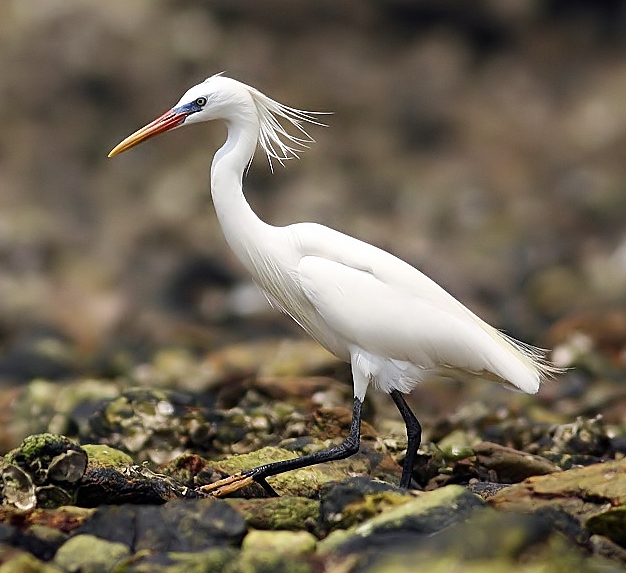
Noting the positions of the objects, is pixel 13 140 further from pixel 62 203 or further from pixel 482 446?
pixel 482 446

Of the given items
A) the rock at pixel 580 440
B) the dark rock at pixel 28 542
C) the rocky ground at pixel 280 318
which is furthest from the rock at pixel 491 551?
the rock at pixel 580 440

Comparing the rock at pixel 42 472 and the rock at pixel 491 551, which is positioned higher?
the rock at pixel 491 551

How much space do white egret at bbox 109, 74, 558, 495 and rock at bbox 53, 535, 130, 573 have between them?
62.3 inches

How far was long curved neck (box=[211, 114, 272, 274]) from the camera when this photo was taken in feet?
22.8

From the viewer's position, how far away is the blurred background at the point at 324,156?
789 inches

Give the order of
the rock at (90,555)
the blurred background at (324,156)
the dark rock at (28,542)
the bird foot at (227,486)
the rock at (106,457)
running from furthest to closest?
the blurred background at (324,156) < the rock at (106,457) < the bird foot at (227,486) < the dark rock at (28,542) < the rock at (90,555)

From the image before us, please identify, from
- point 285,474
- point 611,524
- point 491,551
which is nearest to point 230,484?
point 285,474

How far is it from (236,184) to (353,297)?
996mm

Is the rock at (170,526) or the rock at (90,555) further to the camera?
the rock at (170,526)

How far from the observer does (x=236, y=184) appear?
6.96 metres

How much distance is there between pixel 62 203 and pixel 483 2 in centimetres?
1104

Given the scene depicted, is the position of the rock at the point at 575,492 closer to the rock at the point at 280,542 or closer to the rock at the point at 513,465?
the rock at the point at 280,542

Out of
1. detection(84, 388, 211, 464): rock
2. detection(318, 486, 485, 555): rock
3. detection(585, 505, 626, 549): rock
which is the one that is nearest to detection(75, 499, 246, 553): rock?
detection(318, 486, 485, 555): rock

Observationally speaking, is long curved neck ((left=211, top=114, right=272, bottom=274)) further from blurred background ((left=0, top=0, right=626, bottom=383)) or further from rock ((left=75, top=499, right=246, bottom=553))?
blurred background ((left=0, top=0, right=626, bottom=383))
